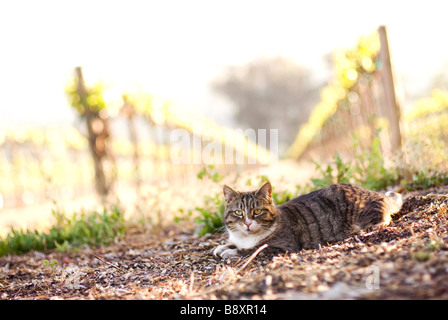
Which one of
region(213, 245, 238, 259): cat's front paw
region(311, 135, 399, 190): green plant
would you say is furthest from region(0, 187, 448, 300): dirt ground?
region(311, 135, 399, 190): green plant

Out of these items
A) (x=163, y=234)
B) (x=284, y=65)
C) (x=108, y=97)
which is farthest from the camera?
(x=284, y=65)

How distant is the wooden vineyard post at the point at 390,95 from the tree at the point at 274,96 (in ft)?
154

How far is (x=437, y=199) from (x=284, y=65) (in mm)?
54192

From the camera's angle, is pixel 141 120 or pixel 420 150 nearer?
pixel 420 150

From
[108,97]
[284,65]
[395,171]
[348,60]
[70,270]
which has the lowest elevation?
[70,270]

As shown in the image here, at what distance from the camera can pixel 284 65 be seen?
2237 inches

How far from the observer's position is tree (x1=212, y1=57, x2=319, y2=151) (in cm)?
5550

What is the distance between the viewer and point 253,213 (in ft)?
14.1

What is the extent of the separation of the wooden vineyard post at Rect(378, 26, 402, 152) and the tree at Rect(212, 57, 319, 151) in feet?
154

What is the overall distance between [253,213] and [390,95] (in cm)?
523

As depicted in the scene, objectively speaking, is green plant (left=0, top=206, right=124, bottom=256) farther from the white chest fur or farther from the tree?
the tree

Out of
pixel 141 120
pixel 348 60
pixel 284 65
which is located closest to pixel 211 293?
pixel 348 60
